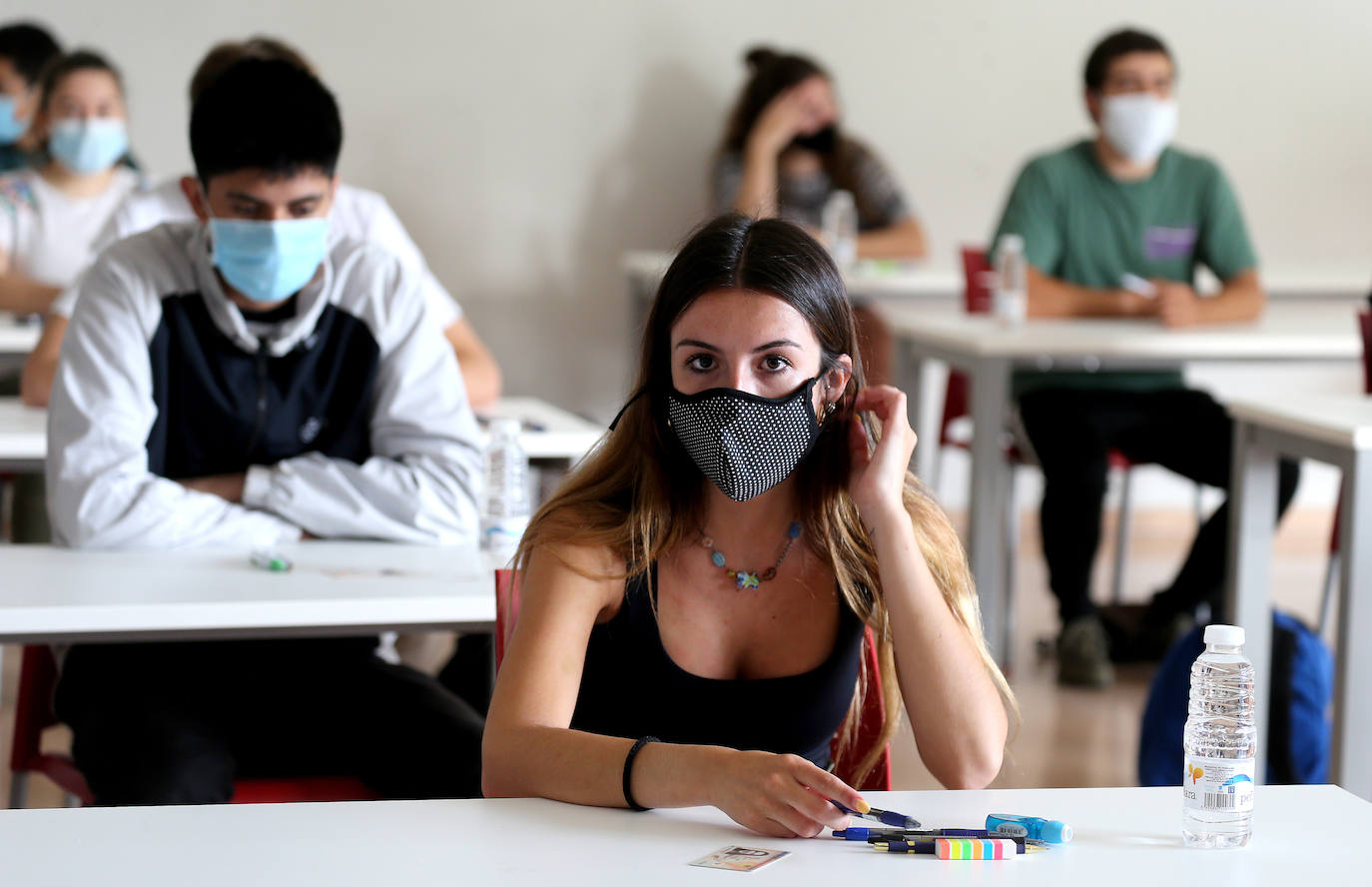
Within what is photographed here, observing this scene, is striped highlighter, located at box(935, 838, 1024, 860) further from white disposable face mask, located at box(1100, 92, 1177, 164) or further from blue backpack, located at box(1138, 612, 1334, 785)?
white disposable face mask, located at box(1100, 92, 1177, 164)

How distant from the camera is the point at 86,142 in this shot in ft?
14.4

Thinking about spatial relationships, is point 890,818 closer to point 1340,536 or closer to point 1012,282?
point 1340,536

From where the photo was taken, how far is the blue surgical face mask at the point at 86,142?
439 cm

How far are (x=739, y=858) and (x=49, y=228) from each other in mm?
3860

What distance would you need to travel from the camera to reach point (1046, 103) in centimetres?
589

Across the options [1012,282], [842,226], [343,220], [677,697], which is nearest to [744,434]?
[677,697]

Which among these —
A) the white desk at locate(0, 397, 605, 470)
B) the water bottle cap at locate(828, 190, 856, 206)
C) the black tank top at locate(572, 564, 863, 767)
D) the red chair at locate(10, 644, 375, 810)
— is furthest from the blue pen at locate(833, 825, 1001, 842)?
the water bottle cap at locate(828, 190, 856, 206)

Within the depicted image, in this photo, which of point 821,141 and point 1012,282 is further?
point 821,141

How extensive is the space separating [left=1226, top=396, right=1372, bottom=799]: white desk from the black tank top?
49.1 inches

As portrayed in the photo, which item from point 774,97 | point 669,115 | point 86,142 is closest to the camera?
point 86,142

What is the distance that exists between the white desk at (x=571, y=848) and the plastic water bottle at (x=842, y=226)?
407cm

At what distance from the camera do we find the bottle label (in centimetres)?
116

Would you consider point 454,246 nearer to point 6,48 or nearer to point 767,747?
point 6,48

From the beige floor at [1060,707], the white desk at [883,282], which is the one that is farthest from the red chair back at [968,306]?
the beige floor at [1060,707]
